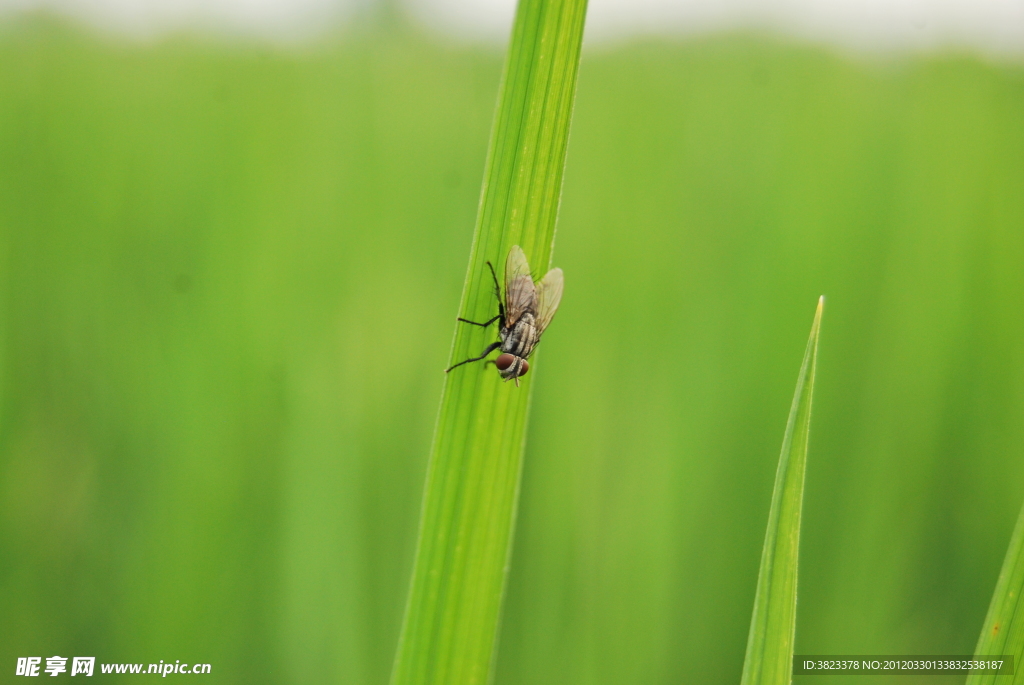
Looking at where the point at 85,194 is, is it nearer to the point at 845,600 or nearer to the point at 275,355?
the point at 275,355

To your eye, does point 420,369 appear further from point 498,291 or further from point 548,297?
point 498,291

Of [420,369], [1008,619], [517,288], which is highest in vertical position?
[517,288]

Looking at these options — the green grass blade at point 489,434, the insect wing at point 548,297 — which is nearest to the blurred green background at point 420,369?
the insect wing at point 548,297

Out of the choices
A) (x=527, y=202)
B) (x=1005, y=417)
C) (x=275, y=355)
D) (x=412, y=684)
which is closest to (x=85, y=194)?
(x=275, y=355)

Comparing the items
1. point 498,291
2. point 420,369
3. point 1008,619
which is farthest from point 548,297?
point 1008,619

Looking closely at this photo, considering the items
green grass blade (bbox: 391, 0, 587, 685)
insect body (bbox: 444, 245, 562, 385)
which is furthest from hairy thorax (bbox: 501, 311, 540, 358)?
green grass blade (bbox: 391, 0, 587, 685)

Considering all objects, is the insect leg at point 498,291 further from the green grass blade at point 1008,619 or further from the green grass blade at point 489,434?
the green grass blade at point 1008,619
